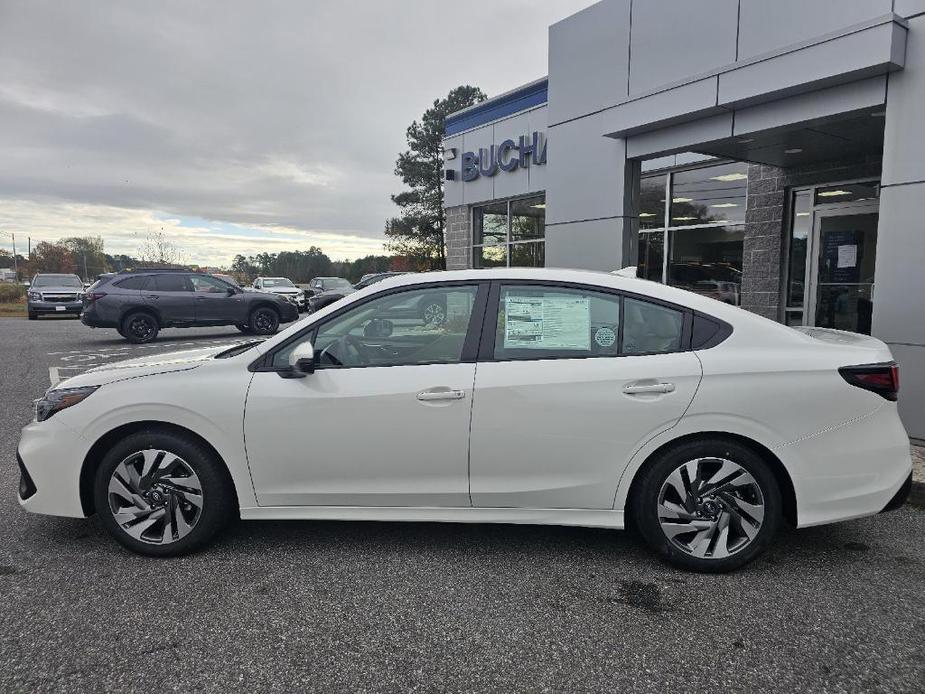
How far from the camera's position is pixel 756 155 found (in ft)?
26.5

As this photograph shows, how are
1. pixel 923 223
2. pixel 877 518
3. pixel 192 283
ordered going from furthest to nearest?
pixel 192 283 → pixel 923 223 → pixel 877 518

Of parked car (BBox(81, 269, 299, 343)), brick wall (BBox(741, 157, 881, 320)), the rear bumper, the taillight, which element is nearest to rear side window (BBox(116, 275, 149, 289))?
parked car (BBox(81, 269, 299, 343))

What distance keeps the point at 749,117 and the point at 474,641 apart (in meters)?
6.16

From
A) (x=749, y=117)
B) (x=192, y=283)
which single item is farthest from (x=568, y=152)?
(x=192, y=283)

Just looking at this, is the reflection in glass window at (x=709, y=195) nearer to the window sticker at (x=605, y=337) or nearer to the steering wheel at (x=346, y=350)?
the window sticker at (x=605, y=337)

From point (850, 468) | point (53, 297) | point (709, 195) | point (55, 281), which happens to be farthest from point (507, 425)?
point (55, 281)

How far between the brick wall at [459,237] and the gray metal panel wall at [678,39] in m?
10.4

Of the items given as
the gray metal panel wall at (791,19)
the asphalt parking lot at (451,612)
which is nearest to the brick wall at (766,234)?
the gray metal panel wall at (791,19)

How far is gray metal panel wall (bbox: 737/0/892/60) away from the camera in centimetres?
606

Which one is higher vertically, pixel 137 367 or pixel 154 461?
pixel 137 367

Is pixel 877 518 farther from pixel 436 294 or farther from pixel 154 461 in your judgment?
pixel 154 461

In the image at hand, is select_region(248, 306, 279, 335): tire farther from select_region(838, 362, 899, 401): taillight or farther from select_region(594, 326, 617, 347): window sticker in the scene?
select_region(838, 362, 899, 401): taillight

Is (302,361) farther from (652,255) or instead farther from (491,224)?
(491,224)

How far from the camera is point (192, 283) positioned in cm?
1611
